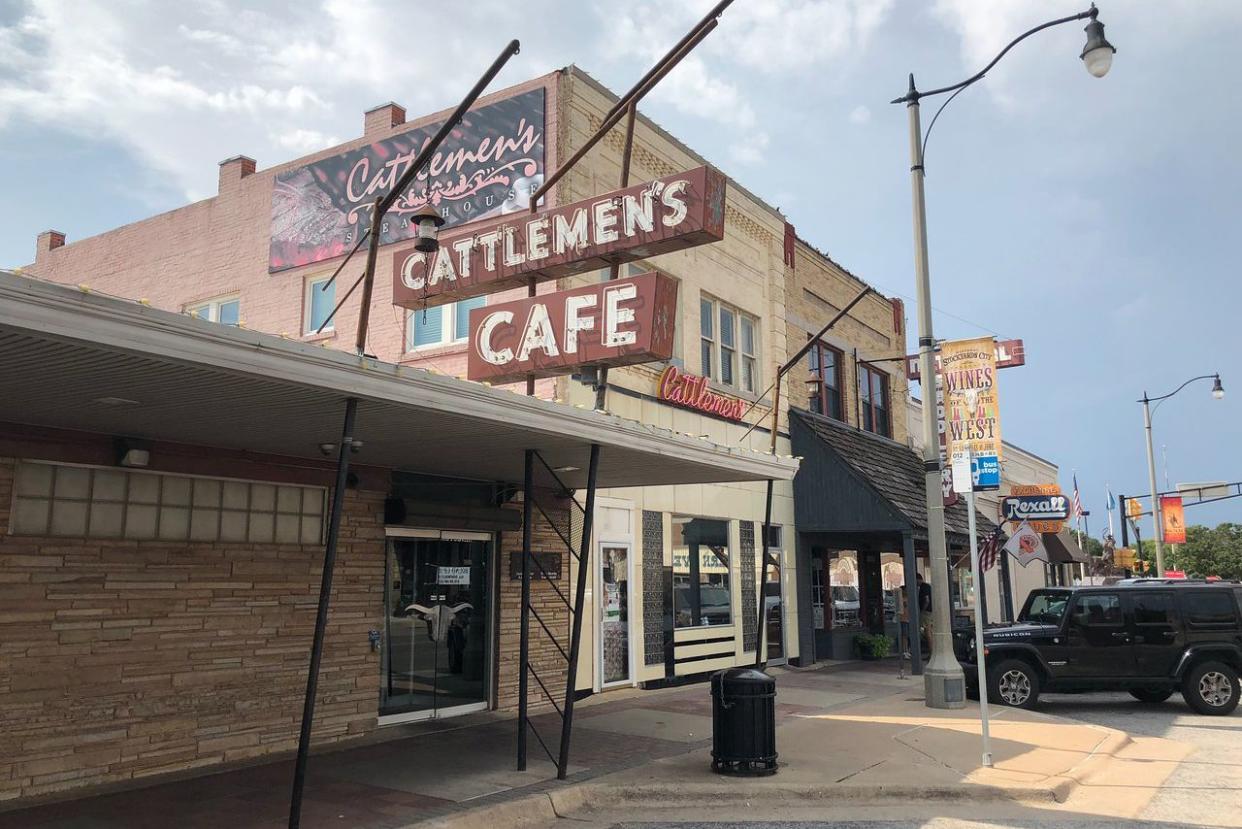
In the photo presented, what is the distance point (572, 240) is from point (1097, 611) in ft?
32.2

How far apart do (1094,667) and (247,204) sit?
1640 centimetres

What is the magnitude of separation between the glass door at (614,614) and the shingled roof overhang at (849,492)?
6218mm

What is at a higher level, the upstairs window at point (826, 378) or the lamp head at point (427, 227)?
the upstairs window at point (826, 378)

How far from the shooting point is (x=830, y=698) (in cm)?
1529

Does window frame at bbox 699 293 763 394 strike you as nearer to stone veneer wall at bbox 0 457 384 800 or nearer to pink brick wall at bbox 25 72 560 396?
pink brick wall at bbox 25 72 560 396

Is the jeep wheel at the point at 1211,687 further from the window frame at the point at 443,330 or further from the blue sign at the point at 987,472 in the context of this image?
the window frame at the point at 443,330

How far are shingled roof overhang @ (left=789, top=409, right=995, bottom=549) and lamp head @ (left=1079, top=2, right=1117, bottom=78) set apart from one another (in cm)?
880

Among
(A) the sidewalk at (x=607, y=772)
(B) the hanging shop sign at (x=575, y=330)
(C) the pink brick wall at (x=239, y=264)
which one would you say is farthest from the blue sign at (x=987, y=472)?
(C) the pink brick wall at (x=239, y=264)

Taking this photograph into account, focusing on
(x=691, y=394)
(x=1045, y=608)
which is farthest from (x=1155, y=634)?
(x=691, y=394)

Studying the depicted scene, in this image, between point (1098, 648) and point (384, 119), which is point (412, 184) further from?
point (1098, 648)

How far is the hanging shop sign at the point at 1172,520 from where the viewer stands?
127 feet

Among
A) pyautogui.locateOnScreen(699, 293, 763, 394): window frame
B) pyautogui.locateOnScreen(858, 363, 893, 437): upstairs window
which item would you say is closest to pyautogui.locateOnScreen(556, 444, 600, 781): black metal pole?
pyautogui.locateOnScreen(699, 293, 763, 394): window frame

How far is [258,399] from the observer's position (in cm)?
735

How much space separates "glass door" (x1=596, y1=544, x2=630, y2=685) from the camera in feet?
48.9
